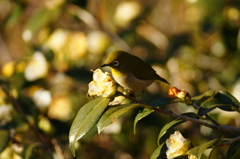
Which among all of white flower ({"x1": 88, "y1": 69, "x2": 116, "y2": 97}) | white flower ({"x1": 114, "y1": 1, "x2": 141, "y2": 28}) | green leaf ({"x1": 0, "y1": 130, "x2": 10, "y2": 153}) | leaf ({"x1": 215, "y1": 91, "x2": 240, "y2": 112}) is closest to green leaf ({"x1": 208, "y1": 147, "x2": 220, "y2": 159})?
leaf ({"x1": 215, "y1": 91, "x2": 240, "y2": 112})

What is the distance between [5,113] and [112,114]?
660 millimetres

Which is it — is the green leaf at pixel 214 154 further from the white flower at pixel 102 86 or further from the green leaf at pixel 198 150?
the white flower at pixel 102 86

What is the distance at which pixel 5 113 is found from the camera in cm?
141

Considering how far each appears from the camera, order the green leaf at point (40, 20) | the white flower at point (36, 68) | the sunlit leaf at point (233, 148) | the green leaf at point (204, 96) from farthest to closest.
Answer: the green leaf at point (40, 20) < the white flower at point (36, 68) < the green leaf at point (204, 96) < the sunlit leaf at point (233, 148)

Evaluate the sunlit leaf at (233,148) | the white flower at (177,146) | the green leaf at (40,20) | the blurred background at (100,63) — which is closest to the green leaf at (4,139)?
the blurred background at (100,63)

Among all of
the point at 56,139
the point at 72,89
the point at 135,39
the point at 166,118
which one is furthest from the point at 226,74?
the point at 56,139

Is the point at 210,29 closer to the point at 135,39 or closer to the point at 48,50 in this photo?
the point at 135,39

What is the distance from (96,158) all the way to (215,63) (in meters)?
0.83

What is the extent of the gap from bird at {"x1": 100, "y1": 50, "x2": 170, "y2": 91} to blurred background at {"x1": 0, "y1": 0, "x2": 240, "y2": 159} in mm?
340

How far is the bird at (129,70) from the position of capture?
3.70ft

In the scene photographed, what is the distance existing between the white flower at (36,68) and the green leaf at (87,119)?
0.88m

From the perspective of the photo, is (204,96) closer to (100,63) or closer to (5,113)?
(5,113)

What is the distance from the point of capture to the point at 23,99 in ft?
5.11

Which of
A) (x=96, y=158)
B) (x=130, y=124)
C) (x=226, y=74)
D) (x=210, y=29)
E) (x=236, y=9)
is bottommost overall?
(x=96, y=158)
